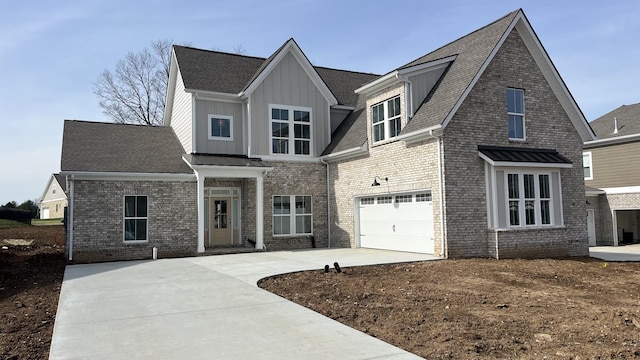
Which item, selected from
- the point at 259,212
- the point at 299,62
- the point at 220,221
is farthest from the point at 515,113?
the point at 220,221

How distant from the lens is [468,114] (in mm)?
15297

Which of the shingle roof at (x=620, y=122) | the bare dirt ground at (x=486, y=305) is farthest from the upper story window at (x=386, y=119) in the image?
the shingle roof at (x=620, y=122)

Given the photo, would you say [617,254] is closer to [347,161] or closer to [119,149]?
[347,161]

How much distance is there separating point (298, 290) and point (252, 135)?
36.0 ft

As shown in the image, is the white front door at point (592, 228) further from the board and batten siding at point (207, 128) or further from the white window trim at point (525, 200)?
the board and batten siding at point (207, 128)

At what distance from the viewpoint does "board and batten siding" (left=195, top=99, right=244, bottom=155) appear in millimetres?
19484

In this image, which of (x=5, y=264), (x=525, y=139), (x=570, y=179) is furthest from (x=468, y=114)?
(x=5, y=264)

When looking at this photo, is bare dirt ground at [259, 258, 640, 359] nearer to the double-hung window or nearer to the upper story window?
the double-hung window

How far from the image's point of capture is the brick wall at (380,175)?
50.2ft

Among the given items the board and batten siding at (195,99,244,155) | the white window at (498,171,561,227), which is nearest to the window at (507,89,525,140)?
the white window at (498,171,561,227)

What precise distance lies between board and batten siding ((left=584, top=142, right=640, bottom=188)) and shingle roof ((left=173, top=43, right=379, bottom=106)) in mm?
13841

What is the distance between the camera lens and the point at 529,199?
51.6ft

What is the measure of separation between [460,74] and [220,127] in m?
9.72

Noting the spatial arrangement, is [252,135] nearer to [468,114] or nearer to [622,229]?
[468,114]
